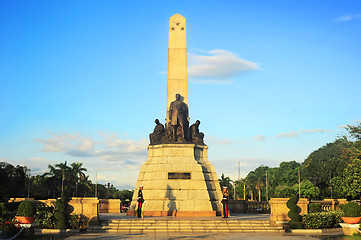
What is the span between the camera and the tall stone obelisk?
107ft

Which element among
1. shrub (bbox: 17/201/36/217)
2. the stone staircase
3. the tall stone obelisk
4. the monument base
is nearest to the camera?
shrub (bbox: 17/201/36/217)

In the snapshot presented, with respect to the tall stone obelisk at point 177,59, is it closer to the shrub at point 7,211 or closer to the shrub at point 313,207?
the shrub at point 313,207

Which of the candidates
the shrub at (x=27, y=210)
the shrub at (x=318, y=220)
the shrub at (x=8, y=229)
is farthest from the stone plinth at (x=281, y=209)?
the shrub at (x=8, y=229)

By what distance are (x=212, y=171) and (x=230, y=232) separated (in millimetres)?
8229

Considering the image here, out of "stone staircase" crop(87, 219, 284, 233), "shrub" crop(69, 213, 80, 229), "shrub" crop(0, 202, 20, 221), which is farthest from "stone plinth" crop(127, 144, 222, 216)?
"shrub" crop(0, 202, 20, 221)

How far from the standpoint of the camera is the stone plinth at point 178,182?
27.6 m

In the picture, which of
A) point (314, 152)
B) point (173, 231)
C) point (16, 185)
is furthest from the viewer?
point (314, 152)

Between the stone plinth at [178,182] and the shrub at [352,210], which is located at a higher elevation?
the stone plinth at [178,182]

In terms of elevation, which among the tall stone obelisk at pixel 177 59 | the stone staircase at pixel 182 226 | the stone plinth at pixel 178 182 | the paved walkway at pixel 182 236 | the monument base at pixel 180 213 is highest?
the tall stone obelisk at pixel 177 59

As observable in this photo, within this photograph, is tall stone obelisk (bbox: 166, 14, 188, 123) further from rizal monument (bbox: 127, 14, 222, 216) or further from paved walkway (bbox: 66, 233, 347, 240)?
paved walkway (bbox: 66, 233, 347, 240)

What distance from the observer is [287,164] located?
10625cm

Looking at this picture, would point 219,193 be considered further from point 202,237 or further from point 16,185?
point 16,185

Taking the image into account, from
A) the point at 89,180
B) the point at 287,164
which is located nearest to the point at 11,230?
the point at 89,180

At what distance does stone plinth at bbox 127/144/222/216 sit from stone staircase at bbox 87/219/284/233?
4.31m
